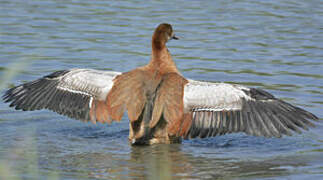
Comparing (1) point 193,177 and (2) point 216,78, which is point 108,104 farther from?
(2) point 216,78

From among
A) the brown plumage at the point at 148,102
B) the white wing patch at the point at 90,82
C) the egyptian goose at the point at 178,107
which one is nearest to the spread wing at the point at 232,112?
the egyptian goose at the point at 178,107

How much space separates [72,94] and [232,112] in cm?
205

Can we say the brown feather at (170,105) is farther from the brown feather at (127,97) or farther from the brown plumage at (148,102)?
the brown feather at (127,97)

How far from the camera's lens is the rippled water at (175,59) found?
7.76m

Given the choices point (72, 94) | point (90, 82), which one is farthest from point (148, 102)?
point (72, 94)

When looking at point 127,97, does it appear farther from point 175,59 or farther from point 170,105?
point 175,59

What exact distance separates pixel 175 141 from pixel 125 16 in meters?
7.19

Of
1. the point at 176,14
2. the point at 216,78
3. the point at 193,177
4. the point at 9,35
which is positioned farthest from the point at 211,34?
the point at 193,177

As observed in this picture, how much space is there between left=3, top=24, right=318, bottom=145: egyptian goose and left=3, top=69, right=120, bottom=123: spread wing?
0.01 meters

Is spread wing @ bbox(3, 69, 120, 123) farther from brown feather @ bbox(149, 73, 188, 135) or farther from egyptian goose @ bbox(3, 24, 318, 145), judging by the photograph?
brown feather @ bbox(149, 73, 188, 135)

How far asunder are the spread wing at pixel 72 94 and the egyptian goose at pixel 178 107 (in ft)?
0.04

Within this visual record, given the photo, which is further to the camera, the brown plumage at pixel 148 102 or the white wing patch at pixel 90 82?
the white wing patch at pixel 90 82

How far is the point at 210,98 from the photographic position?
8.32m

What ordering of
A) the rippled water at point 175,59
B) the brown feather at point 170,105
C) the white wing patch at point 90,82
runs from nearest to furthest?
the rippled water at point 175,59 → the brown feather at point 170,105 → the white wing patch at point 90,82
